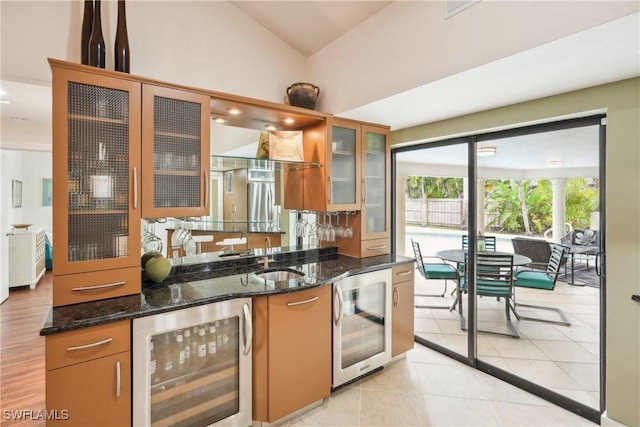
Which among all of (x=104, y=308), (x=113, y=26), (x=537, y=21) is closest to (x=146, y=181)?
(x=104, y=308)

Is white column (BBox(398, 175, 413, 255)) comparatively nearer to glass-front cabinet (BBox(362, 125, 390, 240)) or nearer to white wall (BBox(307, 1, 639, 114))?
glass-front cabinet (BBox(362, 125, 390, 240))

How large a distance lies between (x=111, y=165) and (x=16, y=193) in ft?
21.4

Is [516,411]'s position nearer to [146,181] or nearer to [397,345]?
[397,345]

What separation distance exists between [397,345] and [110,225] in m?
2.47

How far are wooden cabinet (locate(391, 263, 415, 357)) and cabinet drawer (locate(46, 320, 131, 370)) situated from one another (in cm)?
207

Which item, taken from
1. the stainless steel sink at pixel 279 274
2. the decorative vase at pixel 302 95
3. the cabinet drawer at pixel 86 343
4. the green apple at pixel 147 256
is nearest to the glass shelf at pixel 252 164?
the decorative vase at pixel 302 95

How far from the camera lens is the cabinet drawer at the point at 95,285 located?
1.67 metres

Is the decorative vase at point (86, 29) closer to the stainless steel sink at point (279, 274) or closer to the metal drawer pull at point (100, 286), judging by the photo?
the metal drawer pull at point (100, 286)

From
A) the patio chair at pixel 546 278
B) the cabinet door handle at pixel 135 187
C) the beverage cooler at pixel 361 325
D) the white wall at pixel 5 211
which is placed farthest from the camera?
the white wall at pixel 5 211

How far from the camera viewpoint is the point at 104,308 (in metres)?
1.66

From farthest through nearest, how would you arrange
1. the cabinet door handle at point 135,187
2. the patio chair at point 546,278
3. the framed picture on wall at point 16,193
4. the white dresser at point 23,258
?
the framed picture on wall at point 16,193, the white dresser at point 23,258, the patio chair at point 546,278, the cabinet door handle at point 135,187

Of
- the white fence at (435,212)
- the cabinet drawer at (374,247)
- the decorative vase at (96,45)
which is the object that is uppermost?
the decorative vase at (96,45)

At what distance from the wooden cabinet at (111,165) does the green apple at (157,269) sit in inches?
7.1

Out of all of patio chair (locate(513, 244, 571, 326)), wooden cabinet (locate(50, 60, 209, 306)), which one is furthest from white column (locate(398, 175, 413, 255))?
wooden cabinet (locate(50, 60, 209, 306))
